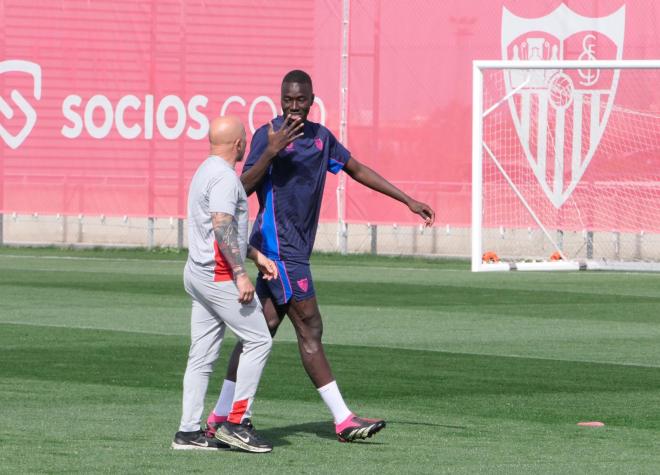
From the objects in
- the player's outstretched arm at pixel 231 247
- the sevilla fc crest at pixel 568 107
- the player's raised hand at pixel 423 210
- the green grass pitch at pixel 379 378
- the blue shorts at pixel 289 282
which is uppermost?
the sevilla fc crest at pixel 568 107

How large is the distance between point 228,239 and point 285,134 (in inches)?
31.5

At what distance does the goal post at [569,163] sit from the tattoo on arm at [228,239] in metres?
17.6

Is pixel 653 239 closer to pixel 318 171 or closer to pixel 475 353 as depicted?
pixel 475 353

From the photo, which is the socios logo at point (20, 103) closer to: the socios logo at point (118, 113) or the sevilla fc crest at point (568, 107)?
the socios logo at point (118, 113)

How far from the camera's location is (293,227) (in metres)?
9.58

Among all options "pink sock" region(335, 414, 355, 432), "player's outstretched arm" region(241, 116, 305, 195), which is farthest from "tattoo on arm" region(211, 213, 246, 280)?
"pink sock" region(335, 414, 355, 432)

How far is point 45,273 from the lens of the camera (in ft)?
77.9

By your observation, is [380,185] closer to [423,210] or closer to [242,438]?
[423,210]

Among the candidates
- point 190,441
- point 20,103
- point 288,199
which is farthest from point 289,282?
point 20,103

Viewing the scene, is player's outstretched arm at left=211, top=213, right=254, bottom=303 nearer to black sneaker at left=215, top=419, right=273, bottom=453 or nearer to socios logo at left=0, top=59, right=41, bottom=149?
black sneaker at left=215, top=419, right=273, bottom=453

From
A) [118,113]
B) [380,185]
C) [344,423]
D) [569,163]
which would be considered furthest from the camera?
[118,113]

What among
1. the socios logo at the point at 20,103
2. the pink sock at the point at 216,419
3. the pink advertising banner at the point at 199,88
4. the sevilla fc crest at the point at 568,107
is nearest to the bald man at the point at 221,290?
the pink sock at the point at 216,419

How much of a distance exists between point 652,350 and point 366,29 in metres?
15.2

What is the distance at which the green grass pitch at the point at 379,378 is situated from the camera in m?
8.95
